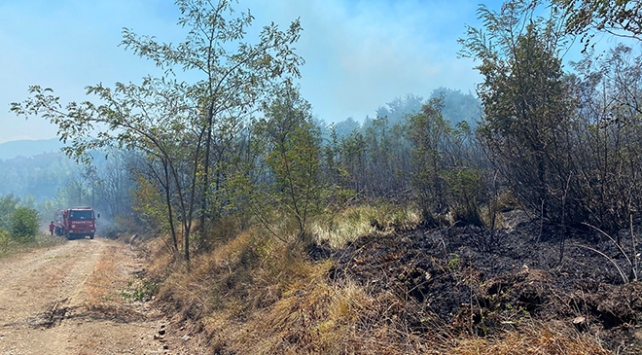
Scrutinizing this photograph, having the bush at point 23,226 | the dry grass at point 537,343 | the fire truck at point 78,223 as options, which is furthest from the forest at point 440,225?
the fire truck at point 78,223

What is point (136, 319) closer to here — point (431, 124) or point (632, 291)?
point (632, 291)

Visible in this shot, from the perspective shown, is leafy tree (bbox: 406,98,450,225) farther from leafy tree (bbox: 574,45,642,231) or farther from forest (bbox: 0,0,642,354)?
leafy tree (bbox: 574,45,642,231)

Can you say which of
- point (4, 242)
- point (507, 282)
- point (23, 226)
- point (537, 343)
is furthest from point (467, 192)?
point (23, 226)

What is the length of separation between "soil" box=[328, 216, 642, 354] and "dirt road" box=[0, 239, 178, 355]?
3.29 m

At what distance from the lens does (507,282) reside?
12.3ft

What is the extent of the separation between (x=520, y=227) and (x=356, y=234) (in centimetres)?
297

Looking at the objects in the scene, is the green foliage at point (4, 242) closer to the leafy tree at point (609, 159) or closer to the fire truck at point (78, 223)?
the fire truck at point (78, 223)

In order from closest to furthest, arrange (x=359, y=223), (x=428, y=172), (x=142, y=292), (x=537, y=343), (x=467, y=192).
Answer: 1. (x=537, y=343)
2. (x=359, y=223)
3. (x=467, y=192)
4. (x=142, y=292)
5. (x=428, y=172)

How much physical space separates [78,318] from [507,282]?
6601 millimetres

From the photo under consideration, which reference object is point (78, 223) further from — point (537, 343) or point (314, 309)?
point (537, 343)

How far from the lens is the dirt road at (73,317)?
17.6 feet

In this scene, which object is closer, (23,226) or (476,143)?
(476,143)

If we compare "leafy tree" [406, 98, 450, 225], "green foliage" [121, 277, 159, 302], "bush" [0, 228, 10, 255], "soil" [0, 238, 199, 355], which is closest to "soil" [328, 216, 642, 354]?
"leafy tree" [406, 98, 450, 225]

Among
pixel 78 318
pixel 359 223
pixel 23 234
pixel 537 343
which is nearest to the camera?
pixel 537 343
